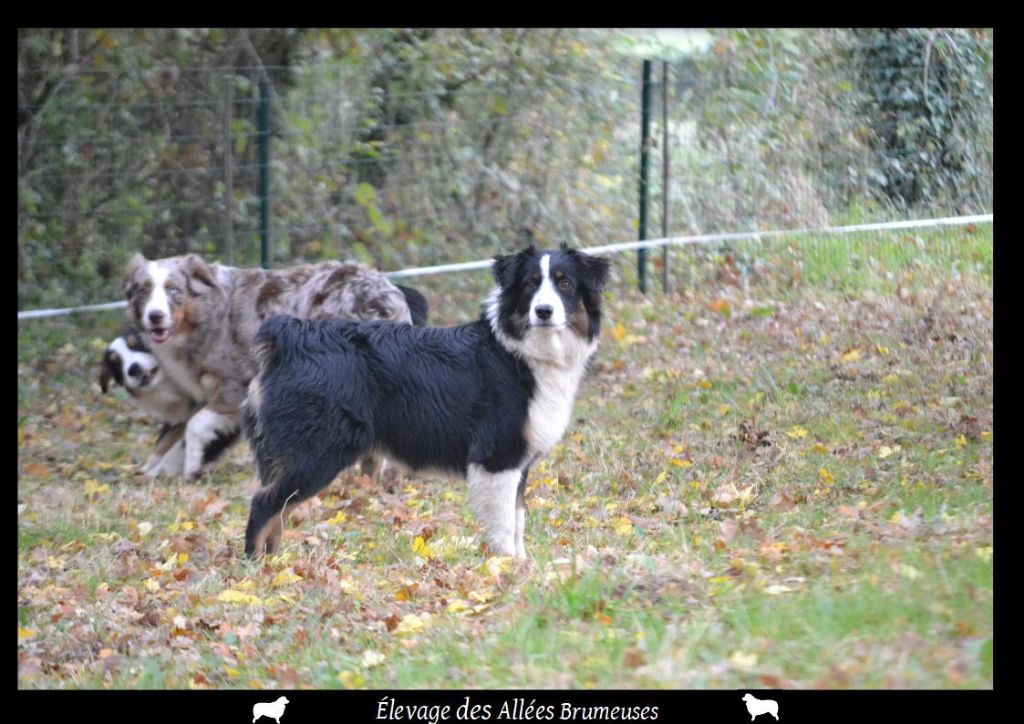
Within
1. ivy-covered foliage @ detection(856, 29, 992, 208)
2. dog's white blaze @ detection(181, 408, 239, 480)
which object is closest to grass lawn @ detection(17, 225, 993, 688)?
dog's white blaze @ detection(181, 408, 239, 480)

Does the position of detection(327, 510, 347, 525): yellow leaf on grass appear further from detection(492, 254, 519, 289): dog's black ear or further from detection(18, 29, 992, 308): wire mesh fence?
detection(18, 29, 992, 308): wire mesh fence

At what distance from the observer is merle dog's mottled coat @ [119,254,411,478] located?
928 centimetres

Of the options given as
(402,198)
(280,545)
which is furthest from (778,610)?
(402,198)

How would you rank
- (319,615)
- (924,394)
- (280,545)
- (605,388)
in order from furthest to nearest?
1. (605,388)
2. (924,394)
3. (280,545)
4. (319,615)

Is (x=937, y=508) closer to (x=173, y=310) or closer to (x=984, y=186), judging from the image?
(x=173, y=310)

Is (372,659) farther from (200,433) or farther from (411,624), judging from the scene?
(200,433)

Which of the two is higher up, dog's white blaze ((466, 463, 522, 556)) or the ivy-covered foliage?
the ivy-covered foliage

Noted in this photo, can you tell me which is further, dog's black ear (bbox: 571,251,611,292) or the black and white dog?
dog's black ear (bbox: 571,251,611,292)

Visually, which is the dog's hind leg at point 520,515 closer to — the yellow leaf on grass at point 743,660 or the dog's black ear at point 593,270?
the dog's black ear at point 593,270

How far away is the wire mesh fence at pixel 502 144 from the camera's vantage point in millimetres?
12750

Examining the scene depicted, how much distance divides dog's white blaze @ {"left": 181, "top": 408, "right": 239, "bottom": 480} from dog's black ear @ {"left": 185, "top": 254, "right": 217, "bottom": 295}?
963 millimetres

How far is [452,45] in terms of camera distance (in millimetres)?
13625

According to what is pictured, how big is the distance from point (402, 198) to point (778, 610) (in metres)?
9.08
